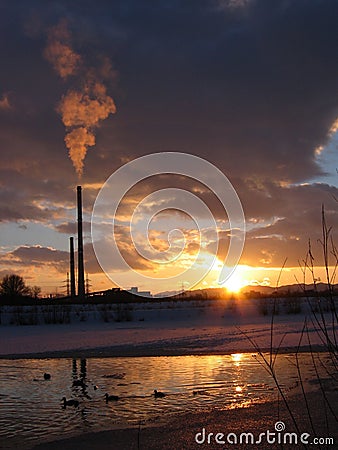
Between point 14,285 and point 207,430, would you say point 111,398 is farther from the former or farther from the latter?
point 14,285

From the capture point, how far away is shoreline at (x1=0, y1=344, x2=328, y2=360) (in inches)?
655

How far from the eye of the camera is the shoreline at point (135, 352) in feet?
54.5

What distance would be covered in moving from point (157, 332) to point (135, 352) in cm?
745

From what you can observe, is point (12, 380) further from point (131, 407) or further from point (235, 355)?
point (235, 355)

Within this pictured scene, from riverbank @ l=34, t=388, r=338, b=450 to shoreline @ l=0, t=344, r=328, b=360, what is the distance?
7.90 m

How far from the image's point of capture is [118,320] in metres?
34.0

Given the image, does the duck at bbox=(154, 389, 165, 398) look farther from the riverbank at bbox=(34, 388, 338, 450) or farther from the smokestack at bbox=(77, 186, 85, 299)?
the smokestack at bbox=(77, 186, 85, 299)

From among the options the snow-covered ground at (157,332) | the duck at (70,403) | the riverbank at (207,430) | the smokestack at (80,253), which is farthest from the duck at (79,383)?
the smokestack at (80,253)

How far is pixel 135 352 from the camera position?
58.3 ft

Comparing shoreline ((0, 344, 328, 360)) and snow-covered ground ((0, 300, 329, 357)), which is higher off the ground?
snow-covered ground ((0, 300, 329, 357))

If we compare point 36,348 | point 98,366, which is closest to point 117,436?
point 98,366

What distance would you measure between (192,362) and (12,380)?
4.69 m

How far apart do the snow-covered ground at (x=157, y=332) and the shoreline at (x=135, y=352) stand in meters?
0.03

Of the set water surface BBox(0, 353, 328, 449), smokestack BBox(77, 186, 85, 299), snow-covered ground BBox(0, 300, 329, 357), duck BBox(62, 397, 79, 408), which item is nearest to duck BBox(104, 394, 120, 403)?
water surface BBox(0, 353, 328, 449)
